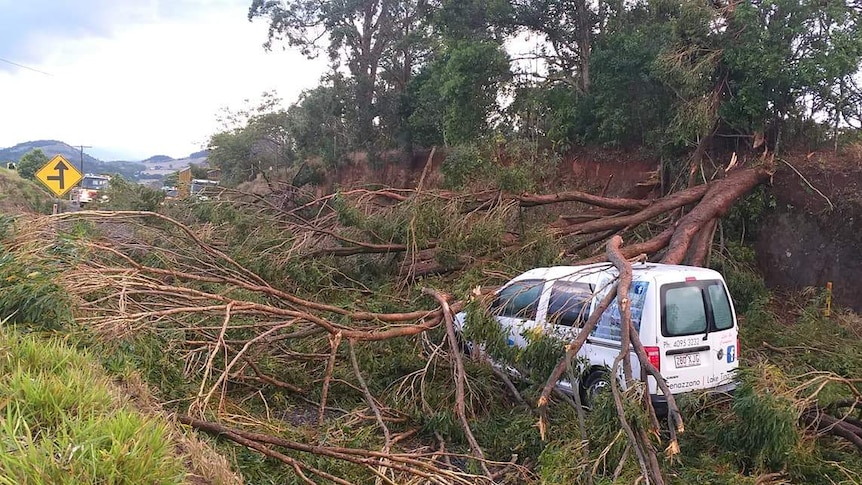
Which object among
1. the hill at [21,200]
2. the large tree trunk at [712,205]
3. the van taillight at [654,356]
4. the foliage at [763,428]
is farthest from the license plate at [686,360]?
the hill at [21,200]

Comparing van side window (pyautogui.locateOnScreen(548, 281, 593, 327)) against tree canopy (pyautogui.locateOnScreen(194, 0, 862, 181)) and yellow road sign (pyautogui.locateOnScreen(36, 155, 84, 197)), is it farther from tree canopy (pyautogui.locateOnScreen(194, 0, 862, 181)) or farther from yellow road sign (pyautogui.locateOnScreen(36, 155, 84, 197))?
yellow road sign (pyautogui.locateOnScreen(36, 155, 84, 197))

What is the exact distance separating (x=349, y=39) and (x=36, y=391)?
20337 mm

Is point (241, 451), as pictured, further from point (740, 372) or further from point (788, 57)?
point (788, 57)

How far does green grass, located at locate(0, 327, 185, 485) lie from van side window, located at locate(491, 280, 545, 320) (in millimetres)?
3929

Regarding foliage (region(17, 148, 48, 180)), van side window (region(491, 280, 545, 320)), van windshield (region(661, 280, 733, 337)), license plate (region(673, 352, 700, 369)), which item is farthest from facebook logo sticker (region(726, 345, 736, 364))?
foliage (region(17, 148, 48, 180))

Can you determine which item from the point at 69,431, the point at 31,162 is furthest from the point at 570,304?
the point at 31,162

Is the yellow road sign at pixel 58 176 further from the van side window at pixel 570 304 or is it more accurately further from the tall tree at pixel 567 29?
the van side window at pixel 570 304

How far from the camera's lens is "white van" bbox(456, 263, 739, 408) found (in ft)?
17.5

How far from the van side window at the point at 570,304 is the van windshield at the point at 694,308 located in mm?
703

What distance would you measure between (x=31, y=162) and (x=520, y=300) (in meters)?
45.4

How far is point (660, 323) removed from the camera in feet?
17.5

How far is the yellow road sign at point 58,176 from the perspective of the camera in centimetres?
1451

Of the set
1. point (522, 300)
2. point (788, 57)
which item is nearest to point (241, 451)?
point (522, 300)

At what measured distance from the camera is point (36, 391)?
111 inches
